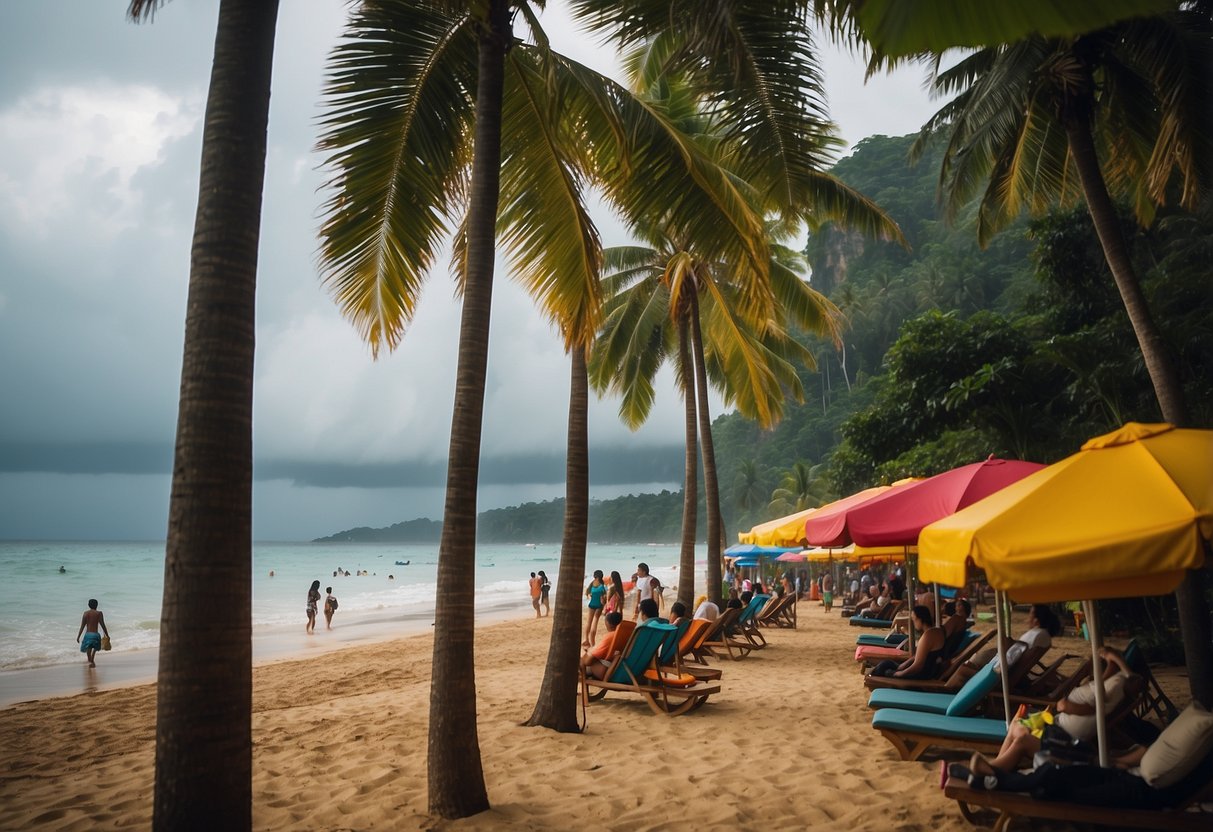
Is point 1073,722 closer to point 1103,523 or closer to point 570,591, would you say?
point 1103,523

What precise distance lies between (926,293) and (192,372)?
5908cm

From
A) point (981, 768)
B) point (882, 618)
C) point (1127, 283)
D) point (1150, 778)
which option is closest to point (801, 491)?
point (882, 618)

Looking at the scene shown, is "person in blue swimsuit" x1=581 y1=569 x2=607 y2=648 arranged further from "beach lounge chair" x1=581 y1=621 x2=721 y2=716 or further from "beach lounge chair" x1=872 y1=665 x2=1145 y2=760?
"beach lounge chair" x1=872 y1=665 x2=1145 y2=760

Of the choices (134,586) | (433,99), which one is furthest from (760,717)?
(134,586)

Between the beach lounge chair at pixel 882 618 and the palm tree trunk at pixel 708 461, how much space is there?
3013 millimetres

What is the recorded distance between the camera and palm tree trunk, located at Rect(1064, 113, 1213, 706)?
718cm

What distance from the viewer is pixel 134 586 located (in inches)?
1948

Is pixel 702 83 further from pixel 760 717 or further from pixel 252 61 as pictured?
pixel 760 717

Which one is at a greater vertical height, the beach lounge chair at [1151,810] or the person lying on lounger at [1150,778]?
the person lying on lounger at [1150,778]

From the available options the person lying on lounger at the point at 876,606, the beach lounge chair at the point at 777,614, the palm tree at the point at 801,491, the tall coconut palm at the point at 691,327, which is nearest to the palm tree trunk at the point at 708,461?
the tall coconut palm at the point at 691,327

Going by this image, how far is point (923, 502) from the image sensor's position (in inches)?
281

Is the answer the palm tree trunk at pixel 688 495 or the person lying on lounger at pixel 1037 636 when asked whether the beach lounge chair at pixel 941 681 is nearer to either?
the person lying on lounger at pixel 1037 636

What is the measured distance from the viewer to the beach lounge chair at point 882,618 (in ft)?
55.8

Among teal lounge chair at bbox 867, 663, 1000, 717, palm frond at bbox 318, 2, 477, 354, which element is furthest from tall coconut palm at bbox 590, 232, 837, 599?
teal lounge chair at bbox 867, 663, 1000, 717
